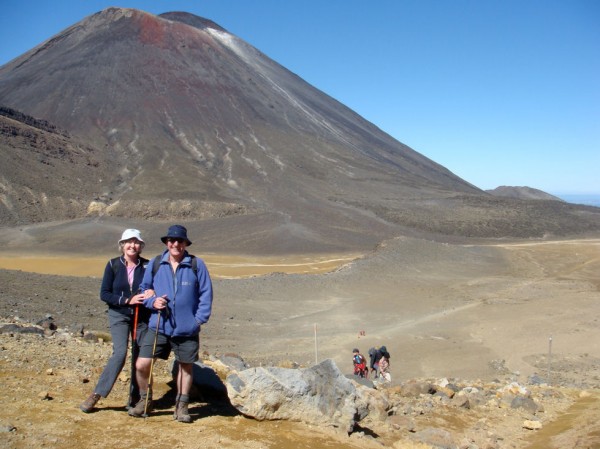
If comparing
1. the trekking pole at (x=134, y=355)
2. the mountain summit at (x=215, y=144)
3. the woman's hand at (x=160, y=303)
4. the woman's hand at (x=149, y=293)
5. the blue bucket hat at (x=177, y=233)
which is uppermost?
the mountain summit at (x=215, y=144)

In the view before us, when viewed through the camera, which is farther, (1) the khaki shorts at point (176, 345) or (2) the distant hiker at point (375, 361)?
(2) the distant hiker at point (375, 361)

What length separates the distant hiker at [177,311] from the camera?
15.8 ft

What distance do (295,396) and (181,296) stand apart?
1.43 m

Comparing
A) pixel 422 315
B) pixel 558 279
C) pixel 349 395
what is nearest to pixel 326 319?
pixel 422 315

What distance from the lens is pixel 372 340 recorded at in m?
16.2

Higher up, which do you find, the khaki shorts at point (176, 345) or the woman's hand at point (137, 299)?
the woman's hand at point (137, 299)

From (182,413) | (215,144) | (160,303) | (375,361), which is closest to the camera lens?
(160,303)

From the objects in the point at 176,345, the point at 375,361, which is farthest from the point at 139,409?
the point at 375,361

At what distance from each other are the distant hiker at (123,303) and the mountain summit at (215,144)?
37095 millimetres

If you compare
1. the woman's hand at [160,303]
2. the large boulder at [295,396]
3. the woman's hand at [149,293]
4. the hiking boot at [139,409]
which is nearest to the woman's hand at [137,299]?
the woman's hand at [149,293]

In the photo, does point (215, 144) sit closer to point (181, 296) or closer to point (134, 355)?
point (134, 355)

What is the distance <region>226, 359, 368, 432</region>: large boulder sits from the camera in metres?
5.11

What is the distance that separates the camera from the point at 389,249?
29250mm

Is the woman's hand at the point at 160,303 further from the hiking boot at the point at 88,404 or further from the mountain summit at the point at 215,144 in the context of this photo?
the mountain summit at the point at 215,144
